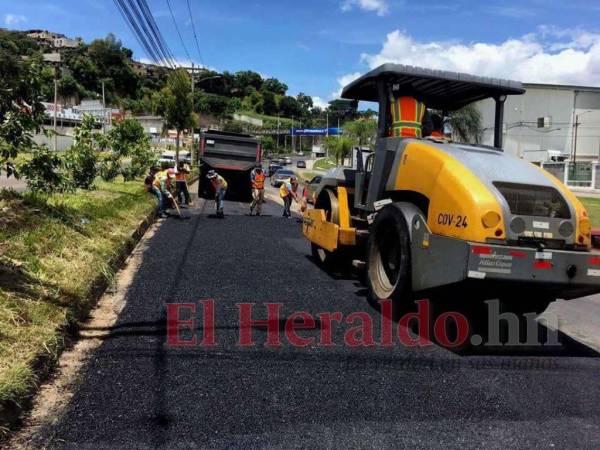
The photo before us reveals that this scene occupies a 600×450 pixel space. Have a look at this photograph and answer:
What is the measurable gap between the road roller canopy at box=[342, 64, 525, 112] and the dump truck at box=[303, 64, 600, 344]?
0.04 ft

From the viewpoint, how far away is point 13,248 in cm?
609

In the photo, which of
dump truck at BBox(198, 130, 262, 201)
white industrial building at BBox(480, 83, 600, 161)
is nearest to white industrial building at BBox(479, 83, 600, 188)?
white industrial building at BBox(480, 83, 600, 161)

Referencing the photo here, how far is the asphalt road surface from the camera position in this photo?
3.38m

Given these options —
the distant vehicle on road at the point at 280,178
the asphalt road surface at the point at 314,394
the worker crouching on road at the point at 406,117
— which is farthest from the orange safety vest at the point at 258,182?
the distant vehicle on road at the point at 280,178

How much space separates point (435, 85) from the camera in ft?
21.7

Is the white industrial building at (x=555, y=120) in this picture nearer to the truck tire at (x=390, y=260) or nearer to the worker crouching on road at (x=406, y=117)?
the worker crouching on road at (x=406, y=117)

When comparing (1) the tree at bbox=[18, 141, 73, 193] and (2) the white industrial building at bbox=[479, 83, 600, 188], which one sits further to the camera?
(2) the white industrial building at bbox=[479, 83, 600, 188]

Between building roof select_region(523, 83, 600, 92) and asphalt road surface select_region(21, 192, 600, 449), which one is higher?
building roof select_region(523, 83, 600, 92)

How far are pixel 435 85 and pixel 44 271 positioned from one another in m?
4.83

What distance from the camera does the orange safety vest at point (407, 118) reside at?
6473mm

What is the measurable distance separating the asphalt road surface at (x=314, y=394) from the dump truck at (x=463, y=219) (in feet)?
2.12

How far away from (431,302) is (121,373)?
131 inches

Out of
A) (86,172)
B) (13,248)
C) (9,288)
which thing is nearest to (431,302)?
(9,288)
